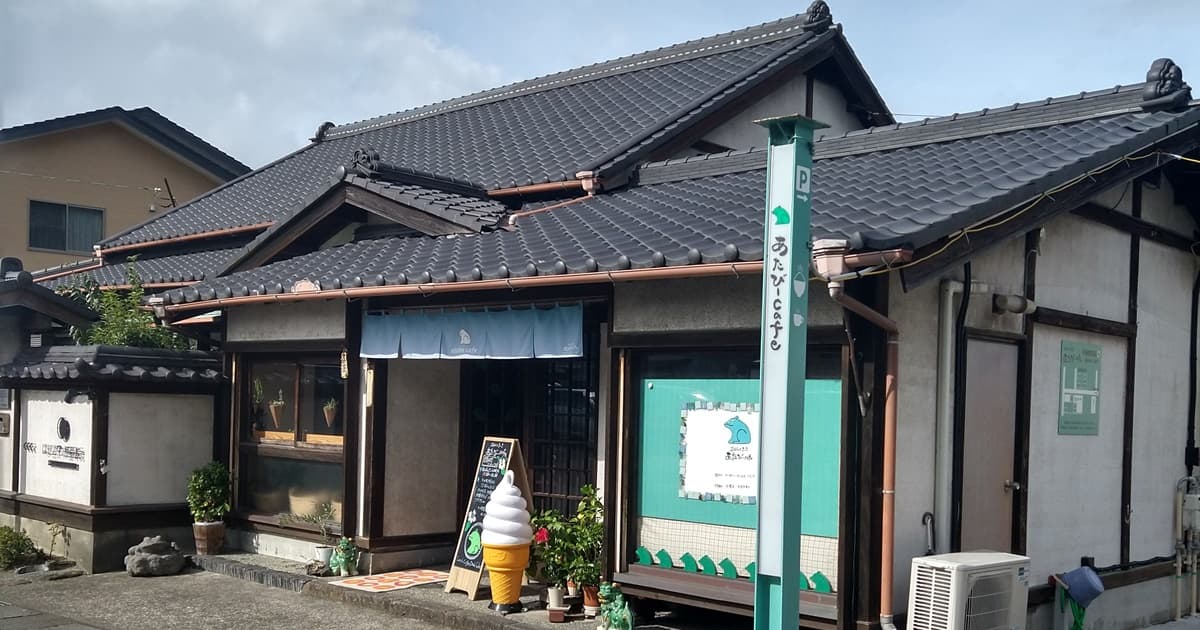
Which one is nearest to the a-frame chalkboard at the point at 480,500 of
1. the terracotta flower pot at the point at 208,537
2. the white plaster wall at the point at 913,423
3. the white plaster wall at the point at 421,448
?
the white plaster wall at the point at 421,448

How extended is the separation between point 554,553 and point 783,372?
15.7 feet

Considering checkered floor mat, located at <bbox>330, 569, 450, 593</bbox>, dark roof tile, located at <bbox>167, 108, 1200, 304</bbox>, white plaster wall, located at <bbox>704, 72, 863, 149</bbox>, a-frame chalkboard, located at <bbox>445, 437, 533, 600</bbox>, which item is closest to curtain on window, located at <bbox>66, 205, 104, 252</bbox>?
dark roof tile, located at <bbox>167, 108, 1200, 304</bbox>

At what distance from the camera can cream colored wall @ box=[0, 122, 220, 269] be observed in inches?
957

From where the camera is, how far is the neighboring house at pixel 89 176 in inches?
958

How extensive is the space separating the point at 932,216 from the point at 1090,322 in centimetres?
304

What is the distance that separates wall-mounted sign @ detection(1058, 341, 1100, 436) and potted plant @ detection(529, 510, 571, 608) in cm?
419

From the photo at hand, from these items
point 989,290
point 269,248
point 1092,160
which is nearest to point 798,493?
point 989,290

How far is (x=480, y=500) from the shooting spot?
10.7 metres

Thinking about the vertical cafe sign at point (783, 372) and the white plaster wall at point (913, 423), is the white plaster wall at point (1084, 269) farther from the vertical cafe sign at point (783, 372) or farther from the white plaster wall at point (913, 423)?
the vertical cafe sign at point (783, 372)

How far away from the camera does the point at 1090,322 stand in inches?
379

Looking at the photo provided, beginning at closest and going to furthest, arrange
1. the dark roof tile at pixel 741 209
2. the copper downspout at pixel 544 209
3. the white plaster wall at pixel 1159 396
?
the dark roof tile at pixel 741 209, the white plaster wall at pixel 1159 396, the copper downspout at pixel 544 209

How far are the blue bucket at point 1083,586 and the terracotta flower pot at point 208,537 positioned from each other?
8.81m

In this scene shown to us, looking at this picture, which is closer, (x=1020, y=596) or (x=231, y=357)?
(x=1020, y=596)

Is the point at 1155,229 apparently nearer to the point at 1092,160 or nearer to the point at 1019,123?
the point at 1019,123
